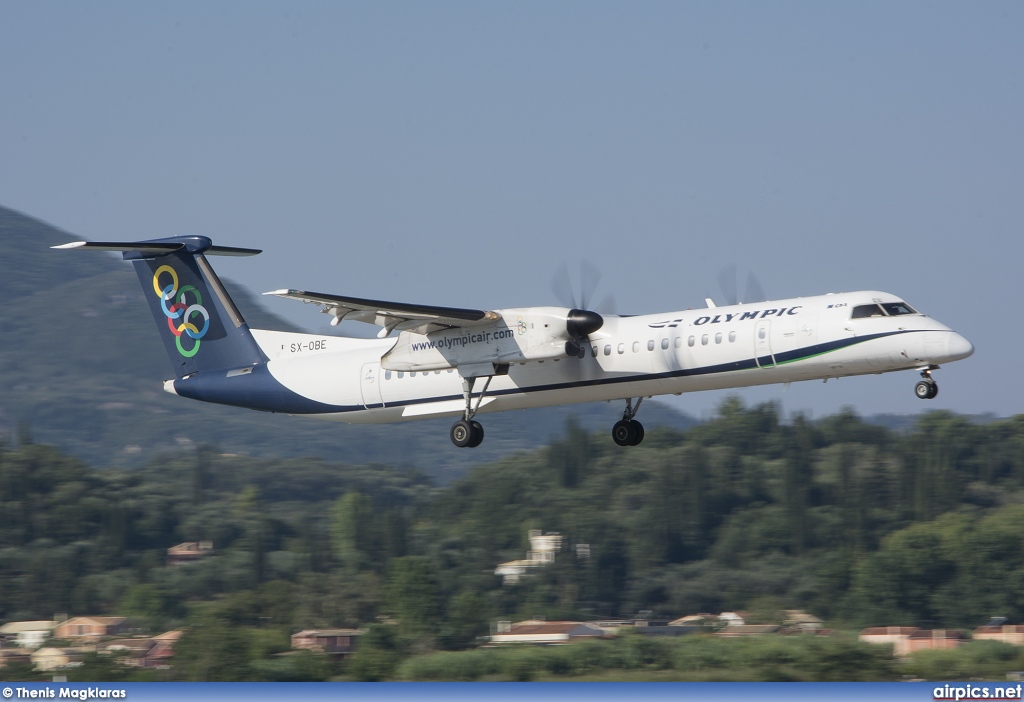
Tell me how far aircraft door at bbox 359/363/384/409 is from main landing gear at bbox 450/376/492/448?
5.69 ft

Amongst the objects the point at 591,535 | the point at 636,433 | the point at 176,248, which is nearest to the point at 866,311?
the point at 636,433

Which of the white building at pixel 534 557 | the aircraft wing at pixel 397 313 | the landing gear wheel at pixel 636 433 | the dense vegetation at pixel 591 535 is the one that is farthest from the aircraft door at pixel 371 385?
the white building at pixel 534 557

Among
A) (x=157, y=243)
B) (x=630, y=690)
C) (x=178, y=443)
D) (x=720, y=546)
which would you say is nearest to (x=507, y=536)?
(x=720, y=546)

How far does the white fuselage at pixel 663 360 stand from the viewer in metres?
18.2

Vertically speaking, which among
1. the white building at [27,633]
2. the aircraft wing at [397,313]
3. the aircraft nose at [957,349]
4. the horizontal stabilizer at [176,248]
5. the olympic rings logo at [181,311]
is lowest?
the white building at [27,633]

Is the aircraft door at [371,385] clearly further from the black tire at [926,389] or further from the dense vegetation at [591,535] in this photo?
the dense vegetation at [591,535]

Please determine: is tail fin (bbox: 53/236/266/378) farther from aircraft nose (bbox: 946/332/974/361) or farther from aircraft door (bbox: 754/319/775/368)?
aircraft nose (bbox: 946/332/974/361)

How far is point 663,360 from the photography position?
19.5 metres

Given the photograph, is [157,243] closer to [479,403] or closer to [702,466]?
[479,403]

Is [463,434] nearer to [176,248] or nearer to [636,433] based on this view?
[636,433]

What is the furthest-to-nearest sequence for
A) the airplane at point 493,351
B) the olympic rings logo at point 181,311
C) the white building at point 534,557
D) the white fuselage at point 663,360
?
1. the white building at point 534,557
2. the olympic rings logo at point 181,311
3. the airplane at point 493,351
4. the white fuselage at point 663,360

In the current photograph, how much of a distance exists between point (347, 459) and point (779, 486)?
8299 cm

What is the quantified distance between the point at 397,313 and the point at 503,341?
173 centimetres

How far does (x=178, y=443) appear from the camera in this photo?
541 feet
